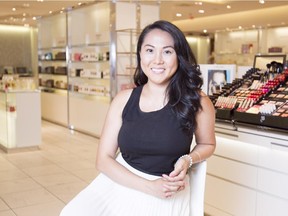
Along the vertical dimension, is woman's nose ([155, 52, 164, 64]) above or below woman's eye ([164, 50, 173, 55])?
below

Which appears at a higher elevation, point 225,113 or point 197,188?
point 225,113

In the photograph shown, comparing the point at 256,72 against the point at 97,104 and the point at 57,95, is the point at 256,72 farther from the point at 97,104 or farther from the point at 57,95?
the point at 57,95

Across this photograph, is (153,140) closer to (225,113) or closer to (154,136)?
(154,136)

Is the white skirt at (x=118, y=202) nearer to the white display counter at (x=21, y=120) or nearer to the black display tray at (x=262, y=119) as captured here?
the black display tray at (x=262, y=119)

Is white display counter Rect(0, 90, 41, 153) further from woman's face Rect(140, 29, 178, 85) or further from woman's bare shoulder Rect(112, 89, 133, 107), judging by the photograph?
woman's face Rect(140, 29, 178, 85)

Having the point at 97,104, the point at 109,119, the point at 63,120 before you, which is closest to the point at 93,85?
the point at 97,104

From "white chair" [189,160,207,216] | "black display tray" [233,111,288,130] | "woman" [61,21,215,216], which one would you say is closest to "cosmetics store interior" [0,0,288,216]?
"black display tray" [233,111,288,130]

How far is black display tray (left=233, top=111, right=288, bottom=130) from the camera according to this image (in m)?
2.69

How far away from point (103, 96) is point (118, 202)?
6249 mm

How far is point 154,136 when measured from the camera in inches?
55.9

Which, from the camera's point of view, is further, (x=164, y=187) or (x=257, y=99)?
(x=257, y=99)

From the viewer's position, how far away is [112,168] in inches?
57.5

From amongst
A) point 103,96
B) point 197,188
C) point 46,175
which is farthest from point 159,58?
point 103,96

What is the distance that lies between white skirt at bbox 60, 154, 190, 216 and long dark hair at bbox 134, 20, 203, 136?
269 millimetres
